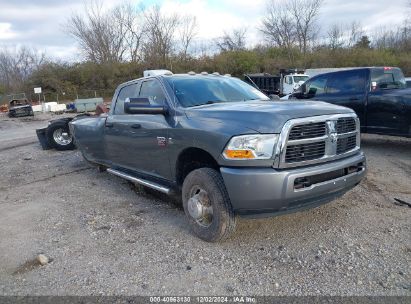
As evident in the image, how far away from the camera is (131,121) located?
513cm

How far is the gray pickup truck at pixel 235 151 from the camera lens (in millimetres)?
3398

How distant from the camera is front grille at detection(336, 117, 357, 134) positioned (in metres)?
3.85

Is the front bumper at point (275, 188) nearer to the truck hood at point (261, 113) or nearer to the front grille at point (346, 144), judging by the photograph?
the front grille at point (346, 144)

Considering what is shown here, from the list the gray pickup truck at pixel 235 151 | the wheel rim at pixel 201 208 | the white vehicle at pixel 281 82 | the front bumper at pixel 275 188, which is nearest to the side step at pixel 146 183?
the gray pickup truck at pixel 235 151

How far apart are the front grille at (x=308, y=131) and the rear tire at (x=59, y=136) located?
29.1ft

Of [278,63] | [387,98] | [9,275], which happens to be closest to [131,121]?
[9,275]

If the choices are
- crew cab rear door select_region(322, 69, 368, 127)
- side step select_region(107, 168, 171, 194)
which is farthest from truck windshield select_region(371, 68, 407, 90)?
side step select_region(107, 168, 171, 194)

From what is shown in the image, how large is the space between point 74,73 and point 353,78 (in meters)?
44.9

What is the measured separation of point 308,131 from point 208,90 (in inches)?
65.3

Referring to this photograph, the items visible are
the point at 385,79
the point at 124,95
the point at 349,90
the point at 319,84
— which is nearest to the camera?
the point at 124,95

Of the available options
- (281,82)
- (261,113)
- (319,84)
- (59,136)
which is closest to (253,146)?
(261,113)

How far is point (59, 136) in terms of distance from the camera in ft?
36.1

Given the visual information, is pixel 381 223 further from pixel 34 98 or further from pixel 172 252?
pixel 34 98

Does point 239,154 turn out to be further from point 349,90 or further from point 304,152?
point 349,90
